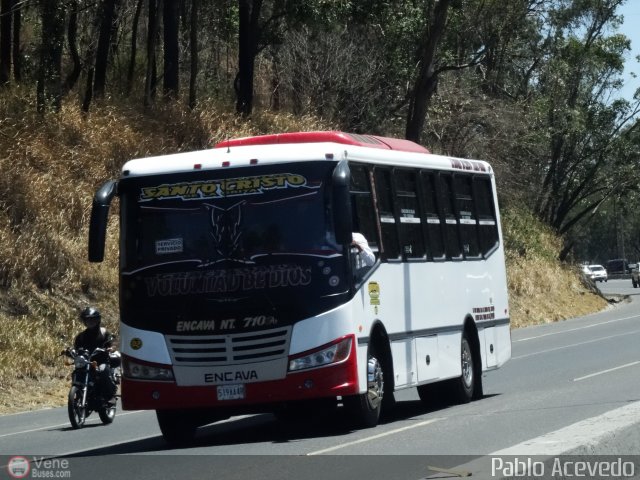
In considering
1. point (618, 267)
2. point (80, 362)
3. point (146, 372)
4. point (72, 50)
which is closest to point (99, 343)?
point (80, 362)

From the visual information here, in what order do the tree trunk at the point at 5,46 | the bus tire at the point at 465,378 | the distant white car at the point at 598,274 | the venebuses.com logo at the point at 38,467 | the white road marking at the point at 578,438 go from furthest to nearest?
1. the distant white car at the point at 598,274
2. the tree trunk at the point at 5,46
3. the bus tire at the point at 465,378
4. the venebuses.com logo at the point at 38,467
5. the white road marking at the point at 578,438

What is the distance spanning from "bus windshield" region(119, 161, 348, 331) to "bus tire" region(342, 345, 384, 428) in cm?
107

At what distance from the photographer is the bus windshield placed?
40.2 ft

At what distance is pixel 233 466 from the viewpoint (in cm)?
1062

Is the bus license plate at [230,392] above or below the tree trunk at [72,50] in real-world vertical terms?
below

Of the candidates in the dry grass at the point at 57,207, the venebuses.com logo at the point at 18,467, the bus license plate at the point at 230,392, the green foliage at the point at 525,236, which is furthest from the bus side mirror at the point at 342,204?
the green foliage at the point at 525,236

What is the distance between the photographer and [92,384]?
1585cm

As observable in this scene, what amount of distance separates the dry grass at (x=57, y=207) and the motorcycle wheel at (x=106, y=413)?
384 centimetres

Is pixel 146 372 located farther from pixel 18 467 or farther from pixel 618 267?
pixel 618 267

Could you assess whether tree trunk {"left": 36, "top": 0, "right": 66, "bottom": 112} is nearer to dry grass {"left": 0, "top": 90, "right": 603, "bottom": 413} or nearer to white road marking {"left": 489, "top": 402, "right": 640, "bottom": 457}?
dry grass {"left": 0, "top": 90, "right": 603, "bottom": 413}

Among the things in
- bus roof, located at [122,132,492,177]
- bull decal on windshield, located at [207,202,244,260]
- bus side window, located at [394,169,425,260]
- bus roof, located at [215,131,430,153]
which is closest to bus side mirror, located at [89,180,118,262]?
bus roof, located at [122,132,492,177]

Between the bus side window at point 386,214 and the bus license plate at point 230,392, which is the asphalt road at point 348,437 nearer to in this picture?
the bus license plate at point 230,392

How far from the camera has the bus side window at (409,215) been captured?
14.3 m

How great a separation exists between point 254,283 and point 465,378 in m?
4.84
